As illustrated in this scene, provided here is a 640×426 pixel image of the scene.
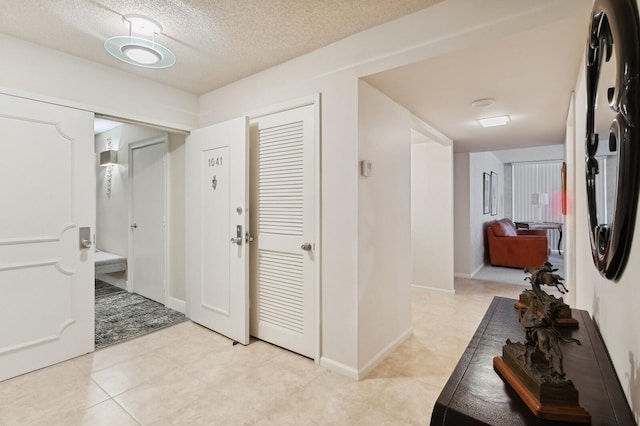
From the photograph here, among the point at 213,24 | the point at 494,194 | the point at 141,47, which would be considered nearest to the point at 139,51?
the point at 141,47

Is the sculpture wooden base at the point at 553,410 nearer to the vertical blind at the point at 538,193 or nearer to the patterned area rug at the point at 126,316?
the patterned area rug at the point at 126,316

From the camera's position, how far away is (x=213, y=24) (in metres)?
2.19

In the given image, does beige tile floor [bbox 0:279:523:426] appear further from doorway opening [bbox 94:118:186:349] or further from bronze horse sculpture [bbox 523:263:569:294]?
bronze horse sculpture [bbox 523:263:569:294]

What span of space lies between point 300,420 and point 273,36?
98.9 inches

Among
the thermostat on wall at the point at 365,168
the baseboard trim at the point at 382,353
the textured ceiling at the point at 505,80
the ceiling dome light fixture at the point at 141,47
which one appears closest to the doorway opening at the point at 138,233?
the ceiling dome light fixture at the point at 141,47

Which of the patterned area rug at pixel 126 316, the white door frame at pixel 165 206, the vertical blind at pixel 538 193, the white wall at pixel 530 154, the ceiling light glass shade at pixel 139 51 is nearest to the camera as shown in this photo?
the ceiling light glass shade at pixel 139 51

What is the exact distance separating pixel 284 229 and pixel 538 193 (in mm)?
8339

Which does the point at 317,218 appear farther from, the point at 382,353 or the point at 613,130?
the point at 613,130

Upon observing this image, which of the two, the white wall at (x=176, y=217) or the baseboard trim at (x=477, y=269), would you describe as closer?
the white wall at (x=176, y=217)

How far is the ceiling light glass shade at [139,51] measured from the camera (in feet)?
6.34

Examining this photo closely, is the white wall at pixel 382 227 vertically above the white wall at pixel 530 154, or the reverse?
the white wall at pixel 530 154

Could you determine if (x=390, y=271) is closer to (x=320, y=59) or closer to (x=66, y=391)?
(x=320, y=59)

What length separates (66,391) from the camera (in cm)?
215

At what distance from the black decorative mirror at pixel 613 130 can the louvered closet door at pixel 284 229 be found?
170cm
